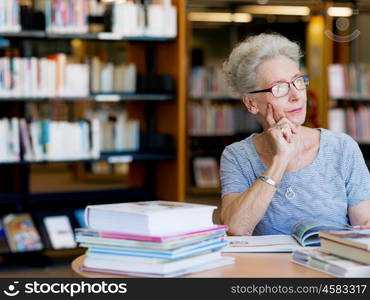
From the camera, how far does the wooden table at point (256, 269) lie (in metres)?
1.93

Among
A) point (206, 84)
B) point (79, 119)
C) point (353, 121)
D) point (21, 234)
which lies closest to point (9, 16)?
point (79, 119)

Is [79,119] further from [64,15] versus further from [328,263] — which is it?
[328,263]

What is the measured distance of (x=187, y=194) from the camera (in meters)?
10.3

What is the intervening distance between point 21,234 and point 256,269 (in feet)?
12.7

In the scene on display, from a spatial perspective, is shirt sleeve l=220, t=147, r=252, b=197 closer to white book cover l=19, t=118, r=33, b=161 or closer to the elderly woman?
the elderly woman

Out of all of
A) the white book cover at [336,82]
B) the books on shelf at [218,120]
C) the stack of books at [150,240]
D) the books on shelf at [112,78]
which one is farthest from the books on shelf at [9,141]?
the books on shelf at [218,120]

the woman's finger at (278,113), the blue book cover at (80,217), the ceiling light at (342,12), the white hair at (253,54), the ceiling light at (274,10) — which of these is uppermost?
the ceiling light at (274,10)

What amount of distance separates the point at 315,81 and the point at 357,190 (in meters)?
5.74

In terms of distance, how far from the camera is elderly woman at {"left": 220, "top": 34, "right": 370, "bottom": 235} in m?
2.67

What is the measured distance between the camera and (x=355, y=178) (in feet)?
8.89

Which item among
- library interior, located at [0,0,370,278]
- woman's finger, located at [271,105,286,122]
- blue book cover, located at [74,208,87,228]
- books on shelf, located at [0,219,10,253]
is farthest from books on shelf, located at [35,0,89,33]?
woman's finger, located at [271,105,286,122]

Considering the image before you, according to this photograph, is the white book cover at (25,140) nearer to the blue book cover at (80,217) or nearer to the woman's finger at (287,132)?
the blue book cover at (80,217)

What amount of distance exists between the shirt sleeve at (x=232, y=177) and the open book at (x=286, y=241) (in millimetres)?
416

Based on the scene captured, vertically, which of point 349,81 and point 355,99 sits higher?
point 349,81
